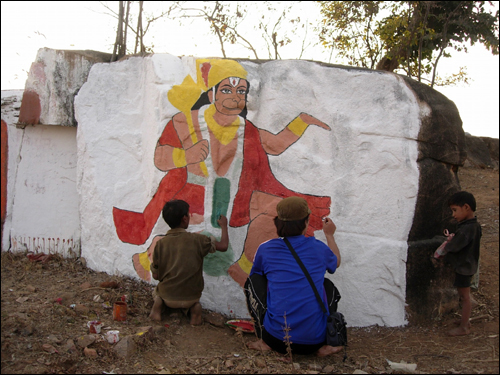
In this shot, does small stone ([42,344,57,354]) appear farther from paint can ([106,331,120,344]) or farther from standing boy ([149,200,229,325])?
standing boy ([149,200,229,325])

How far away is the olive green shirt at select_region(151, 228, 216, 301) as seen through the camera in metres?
3.13

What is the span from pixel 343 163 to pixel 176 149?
1352 mm

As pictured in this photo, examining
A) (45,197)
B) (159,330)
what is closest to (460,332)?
(159,330)

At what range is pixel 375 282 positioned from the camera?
342 centimetres

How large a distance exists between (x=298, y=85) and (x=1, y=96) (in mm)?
3058

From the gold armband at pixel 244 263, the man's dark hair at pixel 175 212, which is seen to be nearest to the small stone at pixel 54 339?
the man's dark hair at pixel 175 212

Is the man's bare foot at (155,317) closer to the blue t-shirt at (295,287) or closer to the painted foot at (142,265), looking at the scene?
the painted foot at (142,265)

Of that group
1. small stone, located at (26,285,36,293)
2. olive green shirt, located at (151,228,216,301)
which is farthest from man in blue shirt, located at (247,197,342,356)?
small stone, located at (26,285,36,293)

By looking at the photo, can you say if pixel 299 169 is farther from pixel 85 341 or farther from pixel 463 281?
pixel 85 341

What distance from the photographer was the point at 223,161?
3.61 meters

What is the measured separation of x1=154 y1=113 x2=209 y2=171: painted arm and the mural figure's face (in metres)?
0.31

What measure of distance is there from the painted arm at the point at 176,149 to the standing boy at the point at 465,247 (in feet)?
6.42

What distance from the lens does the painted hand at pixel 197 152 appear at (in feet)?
11.9

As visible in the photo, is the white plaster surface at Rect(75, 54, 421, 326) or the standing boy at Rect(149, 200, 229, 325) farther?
the white plaster surface at Rect(75, 54, 421, 326)
